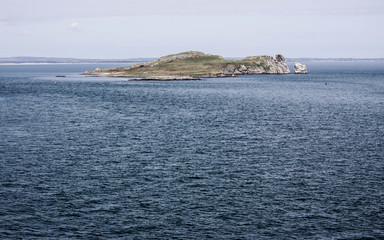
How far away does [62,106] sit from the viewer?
13550 cm

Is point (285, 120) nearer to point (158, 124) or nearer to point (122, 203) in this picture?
point (158, 124)

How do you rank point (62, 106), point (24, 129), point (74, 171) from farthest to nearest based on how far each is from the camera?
point (62, 106)
point (24, 129)
point (74, 171)

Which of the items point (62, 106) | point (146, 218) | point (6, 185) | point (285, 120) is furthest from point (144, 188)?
point (62, 106)

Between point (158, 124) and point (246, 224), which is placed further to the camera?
point (158, 124)

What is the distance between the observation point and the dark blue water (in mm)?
40781

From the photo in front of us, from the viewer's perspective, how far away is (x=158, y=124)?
9962cm

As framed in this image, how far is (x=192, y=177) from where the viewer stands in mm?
56000

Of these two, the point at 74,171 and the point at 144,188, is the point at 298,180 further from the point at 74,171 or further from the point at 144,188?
the point at 74,171

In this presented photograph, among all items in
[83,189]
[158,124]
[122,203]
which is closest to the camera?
[122,203]

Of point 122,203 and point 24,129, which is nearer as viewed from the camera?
point 122,203

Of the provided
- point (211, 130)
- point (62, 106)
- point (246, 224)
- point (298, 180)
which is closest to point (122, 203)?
point (246, 224)

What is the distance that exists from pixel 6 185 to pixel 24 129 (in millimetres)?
41159

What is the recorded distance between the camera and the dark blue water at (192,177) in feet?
134

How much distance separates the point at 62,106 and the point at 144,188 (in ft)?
304
